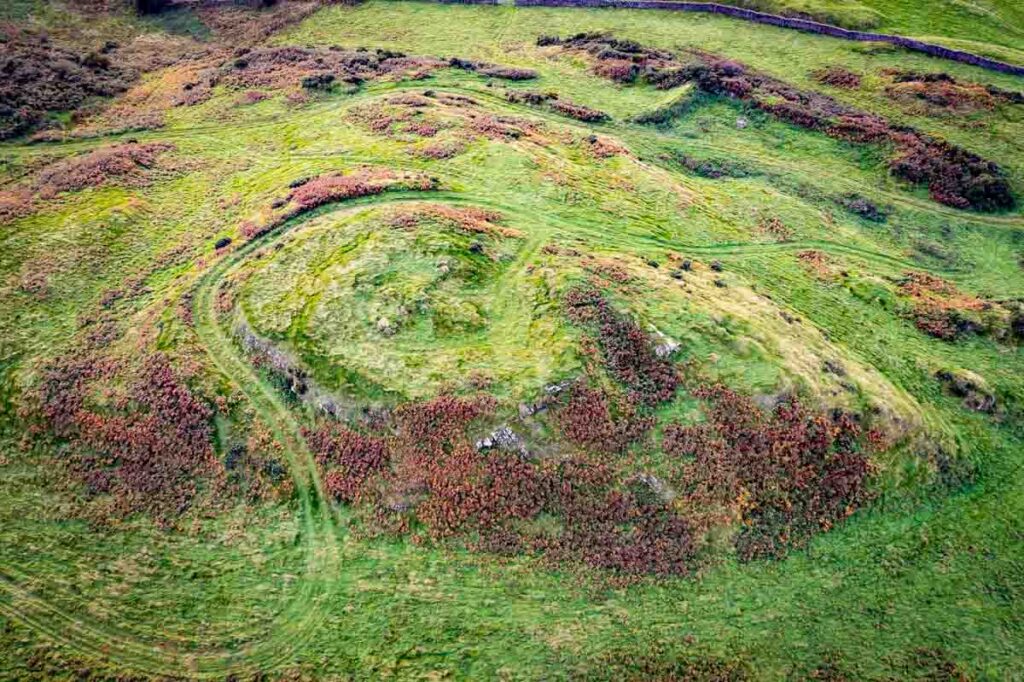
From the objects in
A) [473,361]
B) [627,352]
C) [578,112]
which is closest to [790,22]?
[578,112]

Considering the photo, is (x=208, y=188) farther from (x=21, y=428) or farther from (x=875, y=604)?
(x=875, y=604)

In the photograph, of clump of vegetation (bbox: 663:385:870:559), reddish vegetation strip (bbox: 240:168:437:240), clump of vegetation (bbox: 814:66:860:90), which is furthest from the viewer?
clump of vegetation (bbox: 814:66:860:90)

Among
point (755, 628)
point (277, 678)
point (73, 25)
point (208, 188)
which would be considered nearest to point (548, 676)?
point (755, 628)

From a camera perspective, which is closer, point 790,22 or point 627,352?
point 627,352

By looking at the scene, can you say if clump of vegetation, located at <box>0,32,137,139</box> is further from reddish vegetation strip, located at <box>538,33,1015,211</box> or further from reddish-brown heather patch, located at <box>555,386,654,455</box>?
reddish-brown heather patch, located at <box>555,386,654,455</box>

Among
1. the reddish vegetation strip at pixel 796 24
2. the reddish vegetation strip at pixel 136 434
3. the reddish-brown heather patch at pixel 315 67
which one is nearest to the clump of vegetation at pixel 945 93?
the reddish vegetation strip at pixel 796 24

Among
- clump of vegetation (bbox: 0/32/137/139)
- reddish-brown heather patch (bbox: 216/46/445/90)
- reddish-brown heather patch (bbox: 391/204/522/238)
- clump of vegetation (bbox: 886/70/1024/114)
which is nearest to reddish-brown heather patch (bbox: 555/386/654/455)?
reddish-brown heather patch (bbox: 391/204/522/238)

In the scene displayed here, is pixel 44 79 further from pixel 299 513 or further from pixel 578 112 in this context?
pixel 299 513
